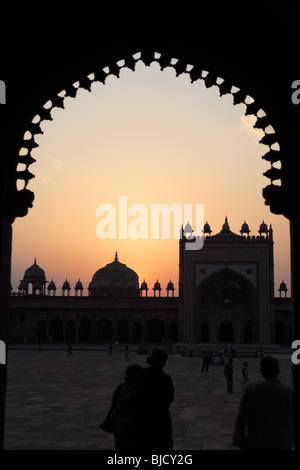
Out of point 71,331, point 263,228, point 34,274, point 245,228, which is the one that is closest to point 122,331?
point 71,331

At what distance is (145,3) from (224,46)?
96 centimetres

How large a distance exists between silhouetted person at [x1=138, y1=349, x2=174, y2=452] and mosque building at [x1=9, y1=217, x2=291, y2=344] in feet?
112

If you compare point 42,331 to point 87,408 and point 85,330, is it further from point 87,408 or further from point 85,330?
point 87,408

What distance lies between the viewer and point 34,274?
177ft

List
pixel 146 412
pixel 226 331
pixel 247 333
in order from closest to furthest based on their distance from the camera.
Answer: pixel 146 412 < pixel 247 333 < pixel 226 331

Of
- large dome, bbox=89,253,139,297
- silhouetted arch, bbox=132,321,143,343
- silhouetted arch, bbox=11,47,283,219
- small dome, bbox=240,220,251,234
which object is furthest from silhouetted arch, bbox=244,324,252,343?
silhouetted arch, bbox=11,47,283,219

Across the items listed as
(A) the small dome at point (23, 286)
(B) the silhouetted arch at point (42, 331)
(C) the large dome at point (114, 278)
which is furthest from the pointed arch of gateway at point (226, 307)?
(A) the small dome at point (23, 286)

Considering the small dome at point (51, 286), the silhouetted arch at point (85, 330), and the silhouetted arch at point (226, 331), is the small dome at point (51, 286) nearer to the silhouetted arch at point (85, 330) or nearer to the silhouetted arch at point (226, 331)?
the silhouetted arch at point (85, 330)

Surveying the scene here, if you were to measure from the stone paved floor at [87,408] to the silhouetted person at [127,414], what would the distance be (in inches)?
163

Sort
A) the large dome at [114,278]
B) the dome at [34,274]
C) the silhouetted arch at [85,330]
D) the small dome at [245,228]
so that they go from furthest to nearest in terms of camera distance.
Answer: the dome at [34,274] < the large dome at [114,278] < the silhouetted arch at [85,330] < the small dome at [245,228]

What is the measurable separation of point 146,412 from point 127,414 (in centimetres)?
17

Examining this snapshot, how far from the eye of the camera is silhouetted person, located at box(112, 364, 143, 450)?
4.13 meters

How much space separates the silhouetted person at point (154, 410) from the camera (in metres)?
4.09

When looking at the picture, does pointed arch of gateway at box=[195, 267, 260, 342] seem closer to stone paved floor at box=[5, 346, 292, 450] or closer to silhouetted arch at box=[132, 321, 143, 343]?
silhouetted arch at box=[132, 321, 143, 343]
